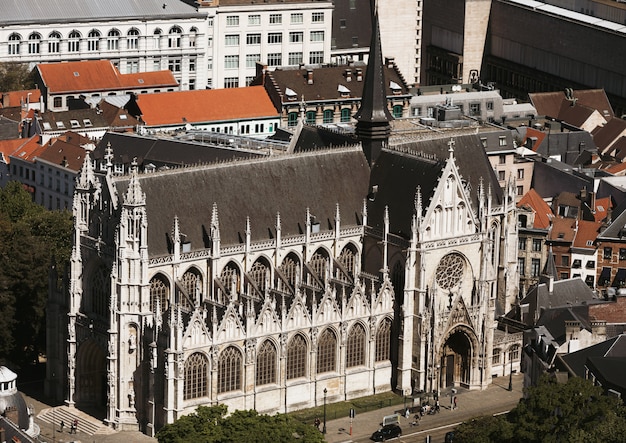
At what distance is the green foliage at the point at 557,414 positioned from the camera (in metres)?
193

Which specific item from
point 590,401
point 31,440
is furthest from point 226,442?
point 590,401

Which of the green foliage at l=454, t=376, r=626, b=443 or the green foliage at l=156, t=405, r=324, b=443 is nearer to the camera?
the green foliage at l=454, t=376, r=626, b=443

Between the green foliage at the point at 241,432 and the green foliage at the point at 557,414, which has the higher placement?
the green foliage at the point at 557,414

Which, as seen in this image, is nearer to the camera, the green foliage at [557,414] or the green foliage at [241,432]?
the green foliage at [557,414]

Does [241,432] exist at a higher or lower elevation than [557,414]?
lower

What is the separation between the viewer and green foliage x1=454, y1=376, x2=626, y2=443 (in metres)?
193

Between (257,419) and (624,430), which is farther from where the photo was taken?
(257,419)

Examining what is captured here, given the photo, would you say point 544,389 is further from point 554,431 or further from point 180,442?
point 180,442

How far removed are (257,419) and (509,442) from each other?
22580 mm

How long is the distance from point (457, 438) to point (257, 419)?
17.8 metres

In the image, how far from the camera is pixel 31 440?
625 ft

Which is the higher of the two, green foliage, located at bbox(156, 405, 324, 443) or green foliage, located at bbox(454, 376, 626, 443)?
green foliage, located at bbox(454, 376, 626, 443)

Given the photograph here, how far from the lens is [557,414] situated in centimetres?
19412

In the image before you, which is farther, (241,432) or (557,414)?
(241,432)
